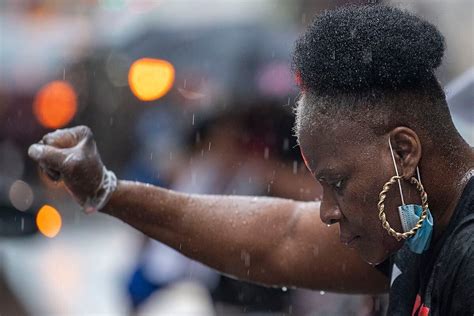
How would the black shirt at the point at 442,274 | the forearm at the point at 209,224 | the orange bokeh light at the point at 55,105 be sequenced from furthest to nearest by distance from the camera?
1. the orange bokeh light at the point at 55,105
2. the forearm at the point at 209,224
3. the black shirt at the point at 442,274

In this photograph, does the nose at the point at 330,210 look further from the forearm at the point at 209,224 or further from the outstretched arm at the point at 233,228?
the forearm at the point at 209,224

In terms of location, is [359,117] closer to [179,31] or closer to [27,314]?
[27,314]

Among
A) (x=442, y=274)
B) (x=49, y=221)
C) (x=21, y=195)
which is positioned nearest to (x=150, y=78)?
(x=21, y=195)

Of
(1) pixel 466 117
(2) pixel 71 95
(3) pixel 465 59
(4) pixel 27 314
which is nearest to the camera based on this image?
(1) pixel 466 117

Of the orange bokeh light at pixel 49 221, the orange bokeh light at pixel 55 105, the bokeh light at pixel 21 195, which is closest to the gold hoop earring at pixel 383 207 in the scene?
the bokeh light at pixel 21 195

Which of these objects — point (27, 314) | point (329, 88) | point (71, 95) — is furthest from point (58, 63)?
point (329, 88)

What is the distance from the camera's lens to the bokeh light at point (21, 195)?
385 inches

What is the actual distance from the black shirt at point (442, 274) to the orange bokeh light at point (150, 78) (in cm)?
552

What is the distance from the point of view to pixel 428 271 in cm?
289

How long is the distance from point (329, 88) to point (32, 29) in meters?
11.7

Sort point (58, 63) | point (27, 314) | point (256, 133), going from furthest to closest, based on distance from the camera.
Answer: point (58, 63)
point (27, 314)
point (256, 133)

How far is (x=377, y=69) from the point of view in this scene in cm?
270

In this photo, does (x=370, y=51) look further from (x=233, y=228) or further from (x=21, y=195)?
(x=21, y=195)

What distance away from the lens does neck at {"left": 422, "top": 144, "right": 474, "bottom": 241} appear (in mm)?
2793
